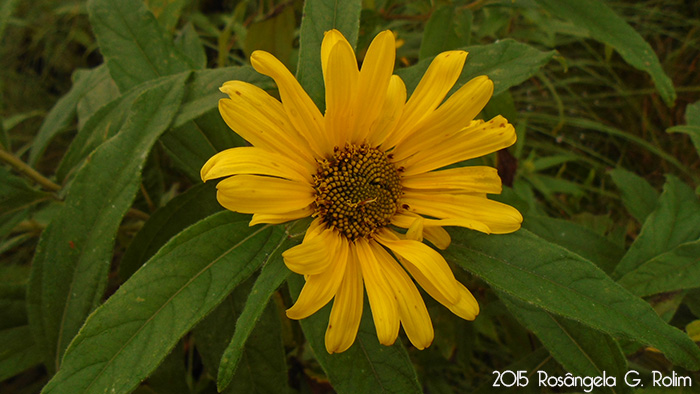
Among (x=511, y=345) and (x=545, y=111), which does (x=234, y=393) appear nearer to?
(x=511, y=345)

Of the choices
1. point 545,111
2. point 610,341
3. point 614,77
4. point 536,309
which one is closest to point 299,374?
point 536,309

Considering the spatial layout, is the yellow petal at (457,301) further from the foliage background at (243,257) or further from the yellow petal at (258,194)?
the yellow petal at (258,194)

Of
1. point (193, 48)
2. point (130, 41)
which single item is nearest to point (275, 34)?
point (193, 48)

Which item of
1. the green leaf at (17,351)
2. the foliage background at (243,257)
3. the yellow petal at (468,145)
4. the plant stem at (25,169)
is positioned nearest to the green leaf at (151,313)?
the foliage background at (243,257)

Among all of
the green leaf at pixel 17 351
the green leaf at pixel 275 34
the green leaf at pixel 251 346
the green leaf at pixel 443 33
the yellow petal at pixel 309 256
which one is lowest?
the green leaf at pixel 17 351

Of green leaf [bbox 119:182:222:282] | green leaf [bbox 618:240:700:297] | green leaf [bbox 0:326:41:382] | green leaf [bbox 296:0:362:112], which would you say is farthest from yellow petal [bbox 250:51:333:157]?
green leaf [bbox 0:326:41:382]

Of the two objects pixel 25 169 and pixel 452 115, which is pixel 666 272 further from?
pixel 25 169
